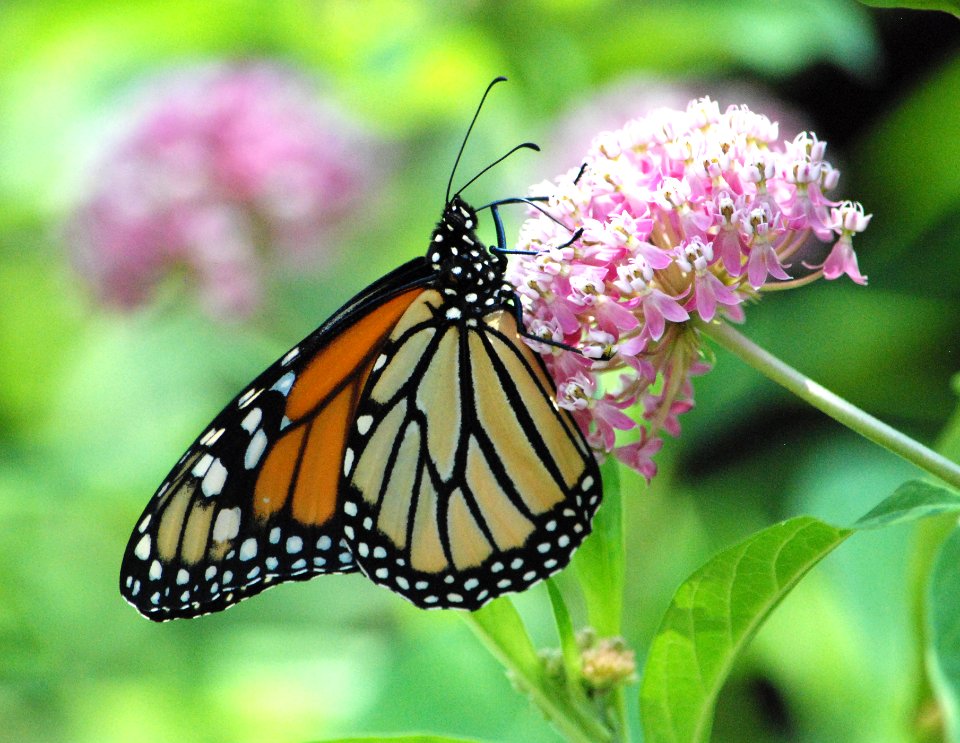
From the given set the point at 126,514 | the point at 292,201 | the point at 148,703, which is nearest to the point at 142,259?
the point at 292,201

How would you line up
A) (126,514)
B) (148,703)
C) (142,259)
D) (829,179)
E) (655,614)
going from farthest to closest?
(142,259) < (126,514) < (148,703) < (655,614) < (829,179)

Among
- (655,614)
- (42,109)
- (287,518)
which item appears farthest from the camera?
(42,109)

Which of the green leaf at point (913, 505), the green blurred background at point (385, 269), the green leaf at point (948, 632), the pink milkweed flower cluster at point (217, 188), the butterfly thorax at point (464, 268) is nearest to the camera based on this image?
the green leaf at point (913, 505)

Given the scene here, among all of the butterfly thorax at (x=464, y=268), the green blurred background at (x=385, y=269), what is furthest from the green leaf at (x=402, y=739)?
the green blurred background at (x=385, y=269)

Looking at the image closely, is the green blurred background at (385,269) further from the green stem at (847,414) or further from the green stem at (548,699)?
the green stem at (847,414)

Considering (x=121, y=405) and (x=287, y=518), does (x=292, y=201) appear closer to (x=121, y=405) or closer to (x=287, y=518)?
(x=121, y=405)

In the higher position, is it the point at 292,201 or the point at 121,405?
the point at 292,201

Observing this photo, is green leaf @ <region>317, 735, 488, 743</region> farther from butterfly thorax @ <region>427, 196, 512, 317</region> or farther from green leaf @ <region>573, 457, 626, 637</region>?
butterfly thorax @ <region>427, 196, 512, 317</region>

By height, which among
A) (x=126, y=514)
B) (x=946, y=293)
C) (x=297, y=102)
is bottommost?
(x=946, y=293)
